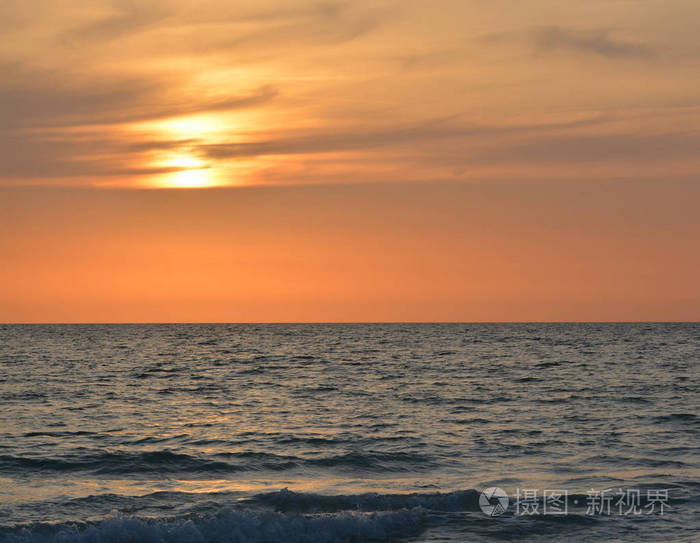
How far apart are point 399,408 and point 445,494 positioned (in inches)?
792

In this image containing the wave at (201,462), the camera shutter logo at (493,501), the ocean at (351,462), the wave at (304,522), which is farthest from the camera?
the wave at (201,462)

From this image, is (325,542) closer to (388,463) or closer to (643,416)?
(388,463)

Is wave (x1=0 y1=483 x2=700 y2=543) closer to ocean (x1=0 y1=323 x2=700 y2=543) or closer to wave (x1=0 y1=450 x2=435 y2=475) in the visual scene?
ocean (x1=0 y1=323 x2=700 y2=543)

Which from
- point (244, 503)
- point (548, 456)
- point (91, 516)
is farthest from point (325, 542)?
point (548, 456)

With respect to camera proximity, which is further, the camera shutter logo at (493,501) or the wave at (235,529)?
the camera shutter logo at (493,501)

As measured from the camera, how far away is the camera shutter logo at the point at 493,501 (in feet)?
67.1

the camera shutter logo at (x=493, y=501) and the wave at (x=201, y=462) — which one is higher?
the camera shutter logo at (x=493, y=501)

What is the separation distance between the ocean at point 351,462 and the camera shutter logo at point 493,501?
8cm

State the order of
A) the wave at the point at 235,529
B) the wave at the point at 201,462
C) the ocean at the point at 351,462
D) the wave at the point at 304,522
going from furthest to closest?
1. the wave at the point at 201,462
2. the ocean at the point at 351,462
3. the wave at the point at 304,522
4. the wave at the point at 235,529

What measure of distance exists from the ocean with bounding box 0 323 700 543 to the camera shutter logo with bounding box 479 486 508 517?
0.25ft

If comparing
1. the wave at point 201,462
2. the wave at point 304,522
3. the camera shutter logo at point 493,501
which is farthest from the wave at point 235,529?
the wave at point 201,462

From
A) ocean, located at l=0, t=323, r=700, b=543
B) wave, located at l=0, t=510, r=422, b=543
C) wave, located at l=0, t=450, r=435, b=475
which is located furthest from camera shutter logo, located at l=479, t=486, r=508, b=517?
wave, located at l=0, t=450, r=435, b=475

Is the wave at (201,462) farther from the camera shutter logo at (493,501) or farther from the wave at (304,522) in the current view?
the wave at (304,522)

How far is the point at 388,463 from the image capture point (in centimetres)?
2727
